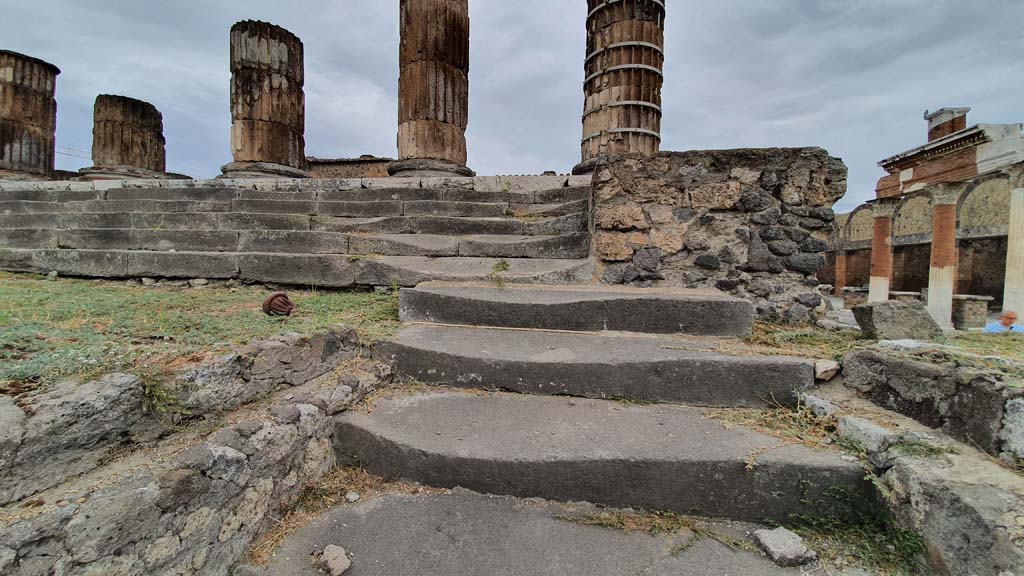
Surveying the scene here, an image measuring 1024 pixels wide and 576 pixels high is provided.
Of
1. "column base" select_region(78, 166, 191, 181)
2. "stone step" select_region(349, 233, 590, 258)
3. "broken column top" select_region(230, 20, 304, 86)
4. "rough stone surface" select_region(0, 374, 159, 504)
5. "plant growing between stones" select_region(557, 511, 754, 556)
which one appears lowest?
"plant growing between stones" select_region(557, 511, 754, 556)

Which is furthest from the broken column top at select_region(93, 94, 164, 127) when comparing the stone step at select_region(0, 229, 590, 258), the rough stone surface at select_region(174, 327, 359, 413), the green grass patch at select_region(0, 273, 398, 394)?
the rough stone surface at select_region(174, 327, 359, 413)

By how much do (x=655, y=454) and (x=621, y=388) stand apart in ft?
1.68

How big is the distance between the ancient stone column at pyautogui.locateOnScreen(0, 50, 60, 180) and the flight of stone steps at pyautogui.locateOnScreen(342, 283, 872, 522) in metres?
11.5

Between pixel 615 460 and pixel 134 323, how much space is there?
8.21 feet

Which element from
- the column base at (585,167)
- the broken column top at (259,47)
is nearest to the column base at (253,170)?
the broken column top at (259,47)

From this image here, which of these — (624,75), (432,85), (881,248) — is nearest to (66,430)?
(432,85)

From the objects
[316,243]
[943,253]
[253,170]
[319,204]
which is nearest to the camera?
[316,243]

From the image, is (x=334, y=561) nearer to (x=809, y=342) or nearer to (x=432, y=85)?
(x=809, y=342)

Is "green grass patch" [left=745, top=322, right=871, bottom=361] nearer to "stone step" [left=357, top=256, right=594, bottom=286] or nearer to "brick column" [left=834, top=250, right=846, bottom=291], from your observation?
"stone step" [left=357, top=256, right=594, bottom=286]

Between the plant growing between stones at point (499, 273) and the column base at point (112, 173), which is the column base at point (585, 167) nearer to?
the plant growing between stones at point (499, 273)

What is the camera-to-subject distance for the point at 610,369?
2.05 metres

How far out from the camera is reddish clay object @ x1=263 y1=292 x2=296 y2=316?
Result: 8.37 feet

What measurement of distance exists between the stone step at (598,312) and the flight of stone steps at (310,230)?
0.66 meters

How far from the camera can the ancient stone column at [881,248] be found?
12578mm
